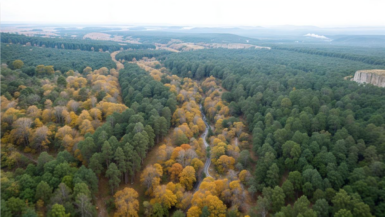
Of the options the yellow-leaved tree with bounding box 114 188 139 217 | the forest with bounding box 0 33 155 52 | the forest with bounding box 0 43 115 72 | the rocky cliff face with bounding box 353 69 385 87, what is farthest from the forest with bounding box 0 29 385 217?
the forest with bounding box 0 33 155 52

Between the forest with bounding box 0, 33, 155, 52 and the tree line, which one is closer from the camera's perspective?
the tree line

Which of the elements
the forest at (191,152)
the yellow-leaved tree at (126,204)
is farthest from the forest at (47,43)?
the yellow-leaved tree at (126,204)

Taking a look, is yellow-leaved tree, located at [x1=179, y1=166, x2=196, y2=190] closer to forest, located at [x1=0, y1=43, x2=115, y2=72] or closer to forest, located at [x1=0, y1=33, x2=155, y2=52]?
forest, located at [x1=0, y1=43, x2=115, y2=72]

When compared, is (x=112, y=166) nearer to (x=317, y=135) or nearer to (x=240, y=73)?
(x=317, y=135)

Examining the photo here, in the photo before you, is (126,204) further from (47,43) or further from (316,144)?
(47,43)

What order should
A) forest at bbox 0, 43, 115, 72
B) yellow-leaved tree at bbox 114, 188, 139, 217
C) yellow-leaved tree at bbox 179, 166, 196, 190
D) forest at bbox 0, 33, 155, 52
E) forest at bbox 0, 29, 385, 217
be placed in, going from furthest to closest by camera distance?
1. forest at bbox 0, 33, 155, 52
2. forest at bbox 0, 43, 115, 72
3. yellow-leaved tree at bbox 179, 166, 196, 190
4. yellow-leaved tree at bbox 114, 188, 139, 217
5. forest at bbox 0, 29, 385, 217

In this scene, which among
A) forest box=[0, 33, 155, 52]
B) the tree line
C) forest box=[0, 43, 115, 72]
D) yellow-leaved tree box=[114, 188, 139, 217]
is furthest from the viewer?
forest box=[0, 33, 155, 52]

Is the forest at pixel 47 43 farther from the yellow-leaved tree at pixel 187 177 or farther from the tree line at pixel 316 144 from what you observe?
the yellow-leaved tree at pixel 187 177
